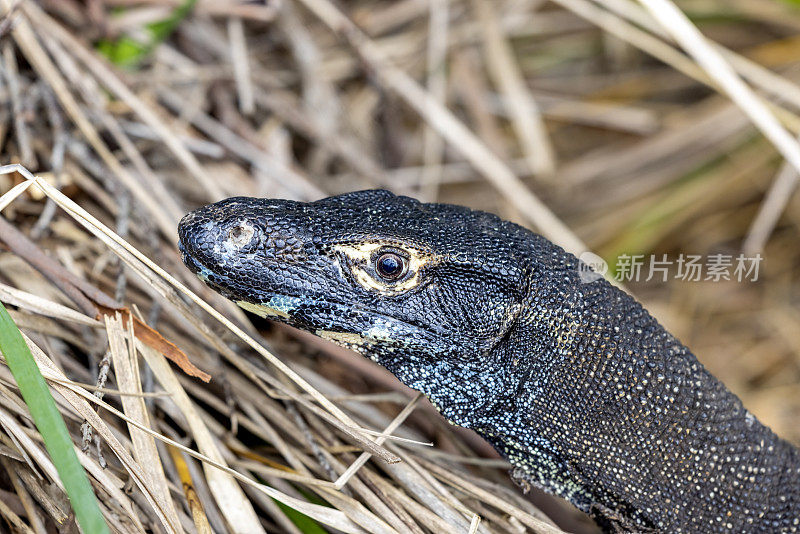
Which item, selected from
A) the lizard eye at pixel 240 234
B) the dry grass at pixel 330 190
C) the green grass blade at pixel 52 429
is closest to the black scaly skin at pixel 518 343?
the lizard eye at pixel 240 234

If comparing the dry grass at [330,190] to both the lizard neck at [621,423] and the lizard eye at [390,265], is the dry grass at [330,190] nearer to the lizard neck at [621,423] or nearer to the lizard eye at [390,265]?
the lizard neck at [621,423]

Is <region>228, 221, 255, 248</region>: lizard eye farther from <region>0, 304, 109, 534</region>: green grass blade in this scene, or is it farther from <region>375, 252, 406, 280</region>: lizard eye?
<region>0, 304, 109, 534</region>: green grass blade

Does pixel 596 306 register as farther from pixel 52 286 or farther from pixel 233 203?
pixel 52 286

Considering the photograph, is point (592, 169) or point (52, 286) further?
point (592, 169)

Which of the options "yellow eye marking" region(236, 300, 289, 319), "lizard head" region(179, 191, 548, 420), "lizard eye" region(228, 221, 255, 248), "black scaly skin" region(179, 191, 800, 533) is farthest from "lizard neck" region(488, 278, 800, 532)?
"lizard eye" region(228, 221, 255, 248)

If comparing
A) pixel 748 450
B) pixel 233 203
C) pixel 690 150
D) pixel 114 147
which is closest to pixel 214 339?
pixel 233 203
